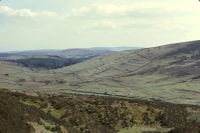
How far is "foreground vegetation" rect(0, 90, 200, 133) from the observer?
40.7 metres

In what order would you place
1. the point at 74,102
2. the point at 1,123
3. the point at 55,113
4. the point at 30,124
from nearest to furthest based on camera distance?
the point at 1,123 < the point at 30,124 < the point at 55,113 < the point at 74,102

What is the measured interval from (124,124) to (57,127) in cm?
1563

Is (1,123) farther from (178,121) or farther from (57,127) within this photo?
(178,121)

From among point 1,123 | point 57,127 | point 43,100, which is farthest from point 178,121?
point 1,123

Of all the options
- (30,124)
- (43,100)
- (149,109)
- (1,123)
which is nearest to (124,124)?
(149,109)

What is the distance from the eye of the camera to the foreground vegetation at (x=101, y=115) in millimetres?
40688

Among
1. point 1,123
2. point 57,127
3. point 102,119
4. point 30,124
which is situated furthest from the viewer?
point 102,119

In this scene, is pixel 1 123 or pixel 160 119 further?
pixel 160 119

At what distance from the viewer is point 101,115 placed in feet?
181

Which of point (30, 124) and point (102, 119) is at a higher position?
point (30, 124)

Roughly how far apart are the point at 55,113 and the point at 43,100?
15.6 ft

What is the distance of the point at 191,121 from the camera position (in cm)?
5634

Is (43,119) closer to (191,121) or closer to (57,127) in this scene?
(57,127)

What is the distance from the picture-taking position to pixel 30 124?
114 feet
